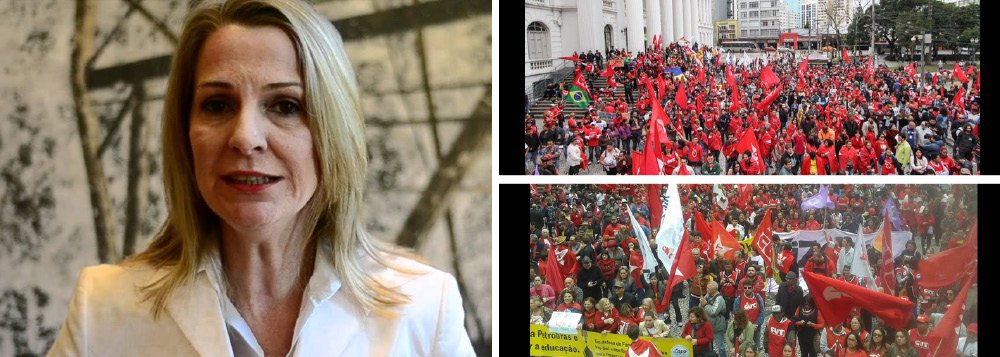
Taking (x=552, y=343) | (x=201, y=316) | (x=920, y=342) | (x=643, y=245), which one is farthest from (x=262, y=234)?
(x=920, y=342)

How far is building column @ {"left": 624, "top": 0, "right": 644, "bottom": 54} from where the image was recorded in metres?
2.40

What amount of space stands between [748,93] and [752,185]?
9.2 inches

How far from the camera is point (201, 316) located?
86.3 inches

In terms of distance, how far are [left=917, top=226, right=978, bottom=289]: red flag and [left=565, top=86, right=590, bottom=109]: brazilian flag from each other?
887mm

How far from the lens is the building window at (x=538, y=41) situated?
7.94 ft

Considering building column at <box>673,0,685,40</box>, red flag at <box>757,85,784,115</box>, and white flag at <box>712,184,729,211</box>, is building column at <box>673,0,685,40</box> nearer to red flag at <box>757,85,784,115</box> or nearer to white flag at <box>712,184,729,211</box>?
red flag at <box>757,85,784,115</box>

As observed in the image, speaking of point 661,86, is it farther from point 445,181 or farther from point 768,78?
point 445,181

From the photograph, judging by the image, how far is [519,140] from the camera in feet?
8.01

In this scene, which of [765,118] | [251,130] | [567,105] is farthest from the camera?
[567,105]

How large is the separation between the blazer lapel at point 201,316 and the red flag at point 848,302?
54.0 inches

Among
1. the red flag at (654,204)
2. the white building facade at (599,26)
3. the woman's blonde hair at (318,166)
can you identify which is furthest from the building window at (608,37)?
the woman's blonde hair at (318,166)

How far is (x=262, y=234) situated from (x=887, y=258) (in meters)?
1.46

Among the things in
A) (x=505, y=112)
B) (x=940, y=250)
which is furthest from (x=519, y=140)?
(x=940, y=250)

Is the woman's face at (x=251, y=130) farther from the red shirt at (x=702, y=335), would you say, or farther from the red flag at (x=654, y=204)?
the red shirt at (x=702, y=335)
